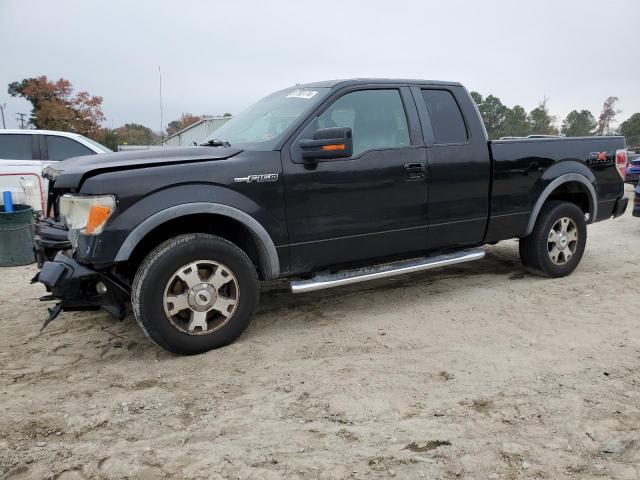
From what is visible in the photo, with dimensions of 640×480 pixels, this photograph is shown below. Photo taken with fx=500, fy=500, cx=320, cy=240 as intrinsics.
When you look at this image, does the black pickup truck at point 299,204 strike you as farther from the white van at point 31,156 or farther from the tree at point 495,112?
the tree at point 495,112

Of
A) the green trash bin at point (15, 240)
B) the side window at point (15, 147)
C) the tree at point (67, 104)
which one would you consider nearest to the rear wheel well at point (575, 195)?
the green trash bin at point (15, 240)

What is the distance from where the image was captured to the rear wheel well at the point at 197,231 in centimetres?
357

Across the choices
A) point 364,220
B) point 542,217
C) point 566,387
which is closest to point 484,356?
point 566,387

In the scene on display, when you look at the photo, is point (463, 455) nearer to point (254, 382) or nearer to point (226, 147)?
point (254, 382)

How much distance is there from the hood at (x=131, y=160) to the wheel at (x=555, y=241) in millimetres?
3224

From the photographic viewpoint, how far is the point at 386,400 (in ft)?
9.30

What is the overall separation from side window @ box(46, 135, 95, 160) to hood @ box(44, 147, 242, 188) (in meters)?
4.97

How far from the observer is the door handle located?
4.17 meters

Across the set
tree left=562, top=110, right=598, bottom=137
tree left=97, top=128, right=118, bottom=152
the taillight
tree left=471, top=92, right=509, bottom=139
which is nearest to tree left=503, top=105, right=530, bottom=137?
tree left=471, top=92, right=509, bottom=139

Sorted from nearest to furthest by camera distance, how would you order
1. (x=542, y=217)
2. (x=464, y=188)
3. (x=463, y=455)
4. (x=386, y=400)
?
1. (x=463, y=455)
2. (x=386, y=400)
3. (x=464, y=188)
4. (x=542, y=217)

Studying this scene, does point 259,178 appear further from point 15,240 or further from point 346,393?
point 15,240

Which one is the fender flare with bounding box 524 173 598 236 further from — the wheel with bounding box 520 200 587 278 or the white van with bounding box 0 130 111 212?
the white van with bounding box 0 130 111 212

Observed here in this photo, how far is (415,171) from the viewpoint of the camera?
421 centimetres

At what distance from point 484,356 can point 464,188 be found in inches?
66.2
